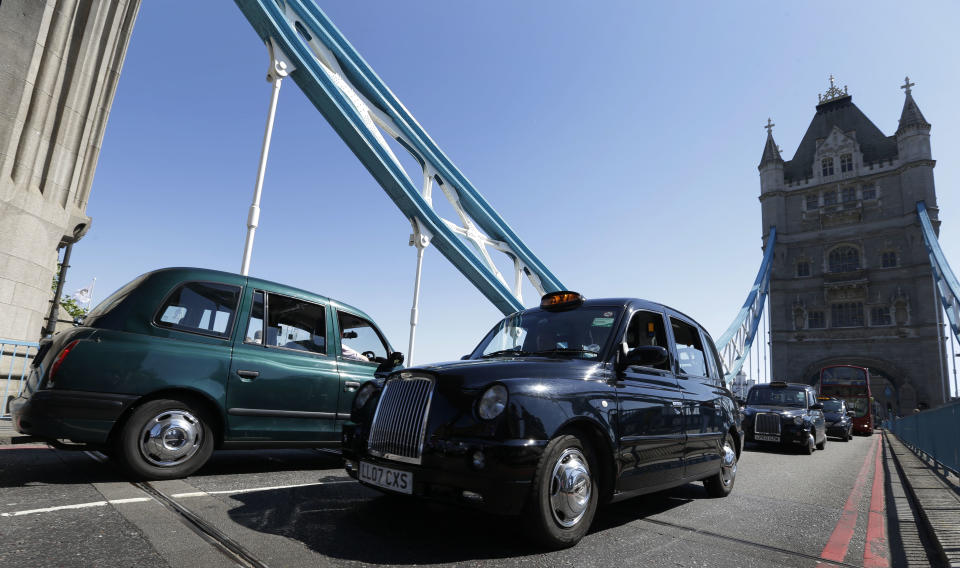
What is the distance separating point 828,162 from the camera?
50562 mm

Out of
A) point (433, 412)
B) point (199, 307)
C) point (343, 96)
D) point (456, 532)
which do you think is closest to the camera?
point (433, 412)

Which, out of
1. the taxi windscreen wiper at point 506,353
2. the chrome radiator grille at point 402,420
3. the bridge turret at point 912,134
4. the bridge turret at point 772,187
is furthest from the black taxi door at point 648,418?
the bridge turret at point 912,134

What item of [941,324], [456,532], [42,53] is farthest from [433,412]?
[941,324]

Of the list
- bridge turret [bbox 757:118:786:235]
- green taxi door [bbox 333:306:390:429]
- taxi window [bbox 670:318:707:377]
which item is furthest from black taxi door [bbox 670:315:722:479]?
bridge turret [bbox 757:118:786:235]

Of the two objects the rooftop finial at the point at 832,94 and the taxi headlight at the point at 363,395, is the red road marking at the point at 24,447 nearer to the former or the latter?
the taxi headlight at the point at 363,395

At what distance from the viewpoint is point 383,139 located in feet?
64.4

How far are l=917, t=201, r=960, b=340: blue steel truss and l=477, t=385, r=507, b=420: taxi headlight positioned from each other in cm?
5365

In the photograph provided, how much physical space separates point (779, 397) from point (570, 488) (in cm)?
1241

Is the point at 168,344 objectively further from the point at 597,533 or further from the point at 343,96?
the point at 343,96

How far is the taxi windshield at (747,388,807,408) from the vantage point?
40.6 feet

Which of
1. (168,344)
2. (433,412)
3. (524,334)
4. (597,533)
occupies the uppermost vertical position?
(524,334)

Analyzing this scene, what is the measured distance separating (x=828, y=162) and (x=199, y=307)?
61.3 m

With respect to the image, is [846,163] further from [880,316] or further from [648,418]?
[648,418]

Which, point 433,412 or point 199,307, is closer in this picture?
point 433,412
